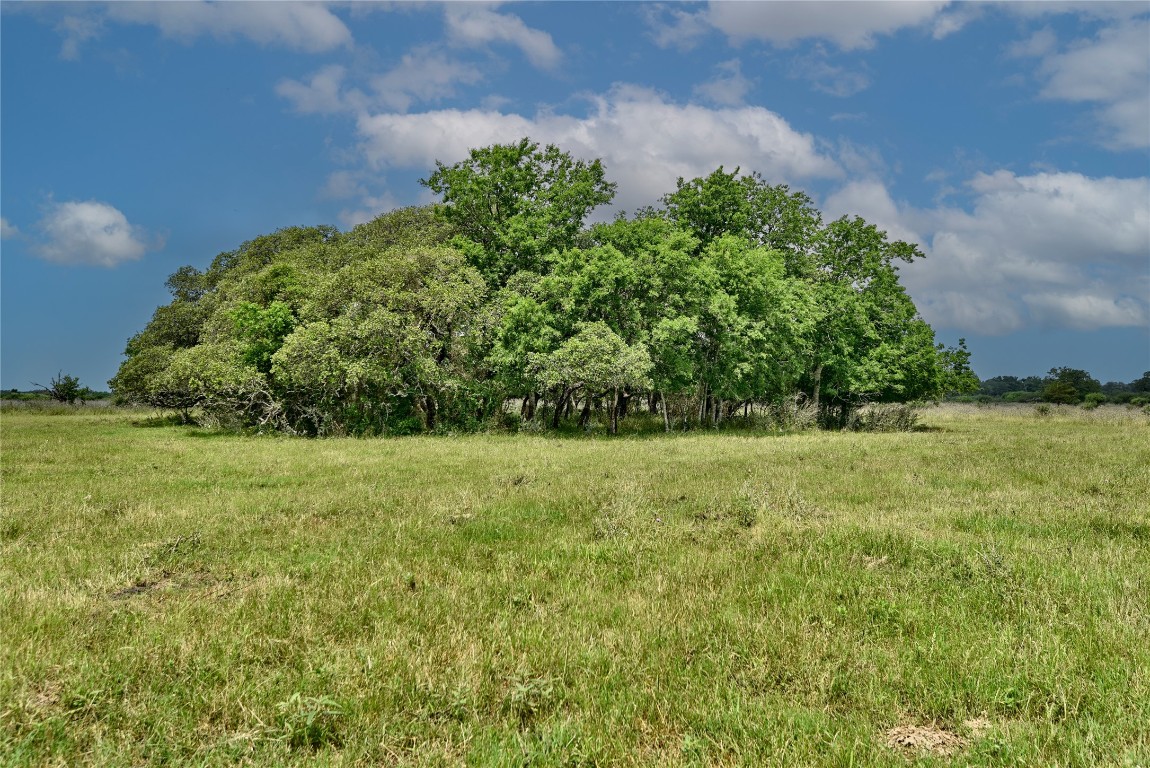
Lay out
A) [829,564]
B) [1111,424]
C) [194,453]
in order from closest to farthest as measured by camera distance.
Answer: [829,564]
[194,453]
[1111,424]

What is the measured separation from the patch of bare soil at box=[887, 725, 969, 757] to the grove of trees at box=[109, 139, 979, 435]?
2662 centimetres

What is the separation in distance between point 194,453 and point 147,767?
70.3ft

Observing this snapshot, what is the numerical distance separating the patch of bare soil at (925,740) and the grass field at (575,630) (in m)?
0.02

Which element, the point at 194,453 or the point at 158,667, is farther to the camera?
the point at 194,453

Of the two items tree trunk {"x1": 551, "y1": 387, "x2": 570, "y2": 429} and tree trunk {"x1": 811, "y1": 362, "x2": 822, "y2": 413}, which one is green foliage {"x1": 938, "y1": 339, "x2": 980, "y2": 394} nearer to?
tree trunk {"x1": 811, "y1": 362, "x2": 822, "y2": 413}

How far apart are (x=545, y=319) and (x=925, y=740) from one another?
29643 millimetres

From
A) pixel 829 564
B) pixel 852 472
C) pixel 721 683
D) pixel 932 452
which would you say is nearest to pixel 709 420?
pixel 932 452

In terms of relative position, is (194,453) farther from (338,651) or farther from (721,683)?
(721,683)

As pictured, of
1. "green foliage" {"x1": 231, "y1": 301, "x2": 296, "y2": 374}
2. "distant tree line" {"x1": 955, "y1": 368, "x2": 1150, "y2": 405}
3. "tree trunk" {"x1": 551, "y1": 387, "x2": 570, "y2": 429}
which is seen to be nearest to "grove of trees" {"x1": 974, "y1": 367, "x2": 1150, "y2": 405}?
"distant tree line" {"x1": 955, "y1": 368, "x2": 1150, "y2": 405}

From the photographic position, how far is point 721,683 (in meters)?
4.91

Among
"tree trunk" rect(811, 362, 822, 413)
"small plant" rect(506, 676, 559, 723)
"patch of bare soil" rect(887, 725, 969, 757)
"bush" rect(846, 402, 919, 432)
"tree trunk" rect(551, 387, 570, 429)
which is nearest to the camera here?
"patch of bare soil" rect(887, 725, 969, 757)

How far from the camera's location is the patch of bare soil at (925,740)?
4.12 metres

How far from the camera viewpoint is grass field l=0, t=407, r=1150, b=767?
13.8 ft

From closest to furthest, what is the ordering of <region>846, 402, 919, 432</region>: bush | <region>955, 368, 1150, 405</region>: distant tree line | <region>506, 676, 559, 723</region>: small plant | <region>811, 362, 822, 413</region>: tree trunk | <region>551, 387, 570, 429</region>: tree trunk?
<region>506, 676, 559, 723</region>: small plant → <region>551, 387, 570, 429</region>: tree trunk → <region>846, 402, 919, 432</region>: bush → <region>811, 362, 822, 413</region>: tree trunk → <region>955, 368, 1150, 405</region>: distant tree line
